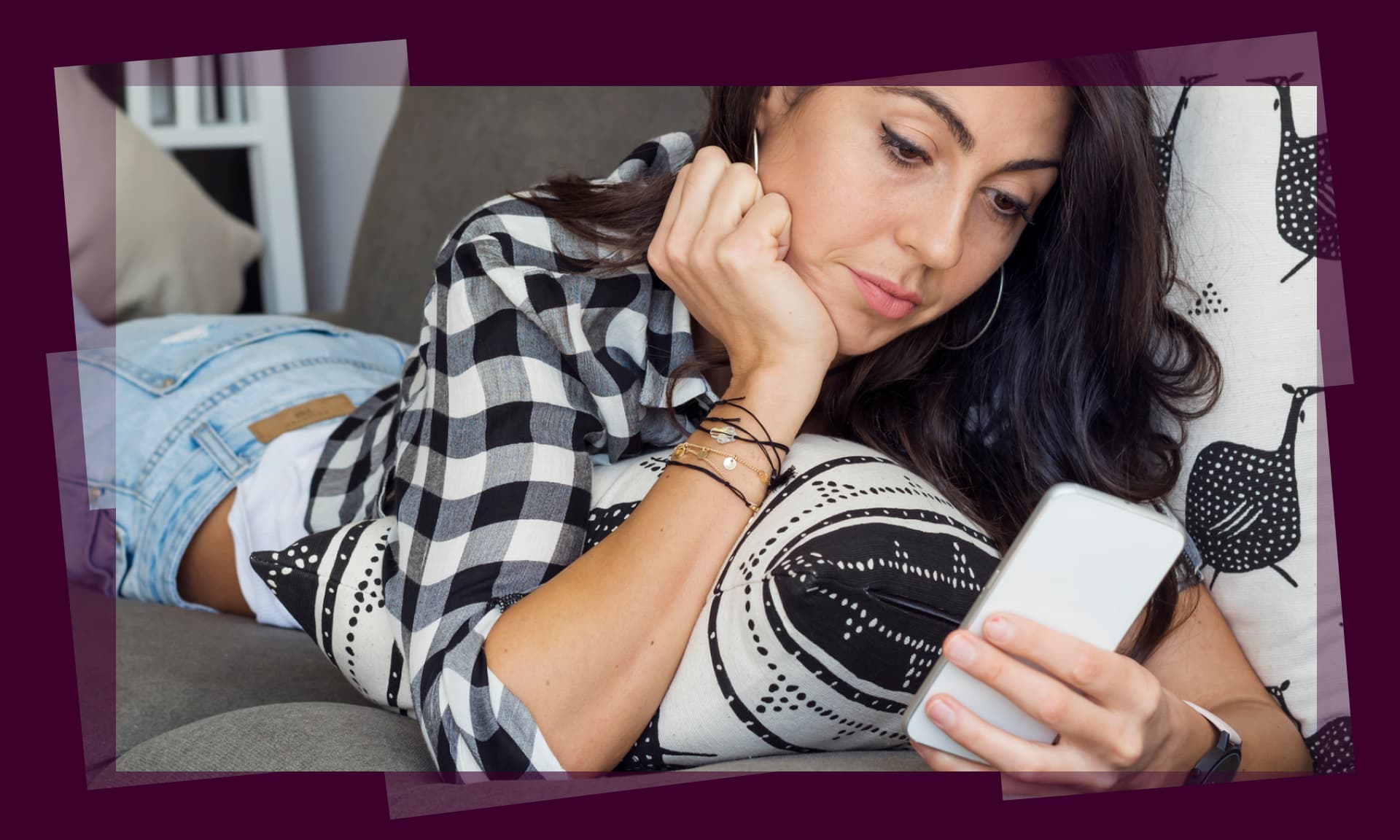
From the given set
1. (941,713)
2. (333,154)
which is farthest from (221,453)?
(333,154)

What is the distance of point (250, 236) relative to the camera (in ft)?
7.29

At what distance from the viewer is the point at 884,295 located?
995mm

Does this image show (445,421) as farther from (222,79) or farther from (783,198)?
(222,79)

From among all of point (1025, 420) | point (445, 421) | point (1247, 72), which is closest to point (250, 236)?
point (445, 421)

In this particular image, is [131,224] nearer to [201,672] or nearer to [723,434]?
[201,672]

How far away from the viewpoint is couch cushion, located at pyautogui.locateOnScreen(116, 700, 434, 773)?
0.84 meters

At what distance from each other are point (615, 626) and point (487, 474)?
7.0 inches

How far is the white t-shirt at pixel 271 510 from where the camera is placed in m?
A: 1.28

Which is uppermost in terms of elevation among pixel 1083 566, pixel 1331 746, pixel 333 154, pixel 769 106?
pixel 333 154

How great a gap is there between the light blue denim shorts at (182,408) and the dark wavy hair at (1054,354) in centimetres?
58

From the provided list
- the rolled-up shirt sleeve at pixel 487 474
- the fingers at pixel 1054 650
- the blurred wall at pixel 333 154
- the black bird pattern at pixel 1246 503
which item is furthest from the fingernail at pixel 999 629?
the blurred wall at pixel 333 154

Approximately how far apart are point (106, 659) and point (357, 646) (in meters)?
0.38

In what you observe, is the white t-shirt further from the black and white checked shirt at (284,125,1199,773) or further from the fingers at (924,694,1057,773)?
the fingers at (924,694,1057,773)

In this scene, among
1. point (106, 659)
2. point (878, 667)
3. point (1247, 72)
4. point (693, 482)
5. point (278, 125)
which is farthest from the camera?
point (278, 125)
